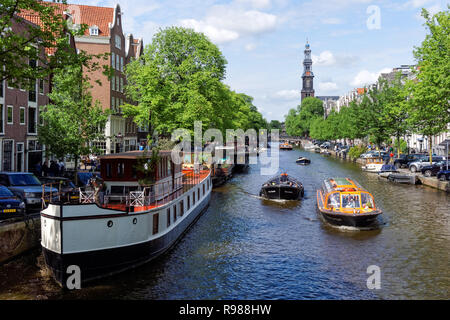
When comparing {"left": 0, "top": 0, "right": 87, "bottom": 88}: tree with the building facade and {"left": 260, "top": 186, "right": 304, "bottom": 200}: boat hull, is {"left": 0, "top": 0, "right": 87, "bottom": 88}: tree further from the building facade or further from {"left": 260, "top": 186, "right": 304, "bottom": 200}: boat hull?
{"left": 260, "top": 186, "right": 304, "bottom": 200}: boat hull

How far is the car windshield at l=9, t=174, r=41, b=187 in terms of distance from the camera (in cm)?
2688

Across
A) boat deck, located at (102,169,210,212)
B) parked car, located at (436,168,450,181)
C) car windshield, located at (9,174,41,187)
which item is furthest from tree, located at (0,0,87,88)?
parked car, located at (436,168,450,181)

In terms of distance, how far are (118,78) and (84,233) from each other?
59792mm

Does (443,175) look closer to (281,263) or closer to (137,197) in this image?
(281,263)

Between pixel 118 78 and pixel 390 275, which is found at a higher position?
pixel 118 78

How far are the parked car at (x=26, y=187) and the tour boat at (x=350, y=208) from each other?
1675 cm

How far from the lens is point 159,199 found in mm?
23047

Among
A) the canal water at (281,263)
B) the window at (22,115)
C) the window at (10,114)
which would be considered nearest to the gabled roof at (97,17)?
the window at (22,115)

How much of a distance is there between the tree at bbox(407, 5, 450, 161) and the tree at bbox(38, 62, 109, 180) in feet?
89.4

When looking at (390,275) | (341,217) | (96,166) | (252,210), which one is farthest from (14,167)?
(390,275)

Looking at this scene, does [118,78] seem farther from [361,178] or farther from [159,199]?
[159,199]

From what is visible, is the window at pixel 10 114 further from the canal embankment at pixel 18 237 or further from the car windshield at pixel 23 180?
the canal embankment at pixel 18 237

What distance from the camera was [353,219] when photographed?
90.5 feet

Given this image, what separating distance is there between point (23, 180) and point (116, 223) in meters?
11.7
